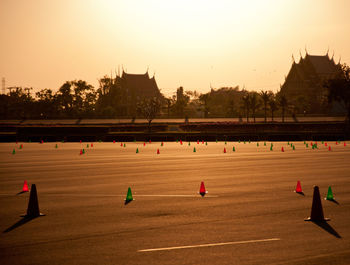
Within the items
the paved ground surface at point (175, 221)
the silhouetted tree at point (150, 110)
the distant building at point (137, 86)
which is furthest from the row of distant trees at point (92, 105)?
the paved ground surface at point (175, 221)

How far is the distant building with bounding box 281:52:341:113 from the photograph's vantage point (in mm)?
140750

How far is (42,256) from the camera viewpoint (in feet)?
24.1

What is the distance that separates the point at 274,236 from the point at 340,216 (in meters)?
2.53

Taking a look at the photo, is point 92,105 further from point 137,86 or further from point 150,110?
point 150,110

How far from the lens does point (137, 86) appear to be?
188 meters

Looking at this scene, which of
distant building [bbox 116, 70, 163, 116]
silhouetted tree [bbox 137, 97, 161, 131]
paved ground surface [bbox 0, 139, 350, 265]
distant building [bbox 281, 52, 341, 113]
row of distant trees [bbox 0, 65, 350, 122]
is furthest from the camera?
distant building [bbox 116, 70, 163, 116]

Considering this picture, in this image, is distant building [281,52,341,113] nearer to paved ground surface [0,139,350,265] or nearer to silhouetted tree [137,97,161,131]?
silhouetted tree [137,97,161,131]

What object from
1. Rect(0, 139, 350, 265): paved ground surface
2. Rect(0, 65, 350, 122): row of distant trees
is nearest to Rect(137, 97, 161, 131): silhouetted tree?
Rect(0, 65, 350, 122): row of distant trees

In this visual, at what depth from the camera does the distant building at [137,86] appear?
177 meters

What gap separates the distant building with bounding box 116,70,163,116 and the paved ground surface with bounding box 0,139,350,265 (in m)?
153

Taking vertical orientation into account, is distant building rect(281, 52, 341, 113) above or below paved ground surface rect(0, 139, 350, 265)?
above

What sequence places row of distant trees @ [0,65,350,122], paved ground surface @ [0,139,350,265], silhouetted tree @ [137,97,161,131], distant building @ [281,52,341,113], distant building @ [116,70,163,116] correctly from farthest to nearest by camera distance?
1. distant building @ [116,70,163,116]
2. distant building @ [281,52,341,113]
3. row of distant trees @ [0,65,350,122]
4. silhouetted tree @ [137,97,161,131]
5. paved ground surface @ [0,139,350,265]

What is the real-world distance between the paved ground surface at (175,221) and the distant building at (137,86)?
153 meters

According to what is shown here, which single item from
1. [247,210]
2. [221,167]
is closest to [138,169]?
[221,167]
